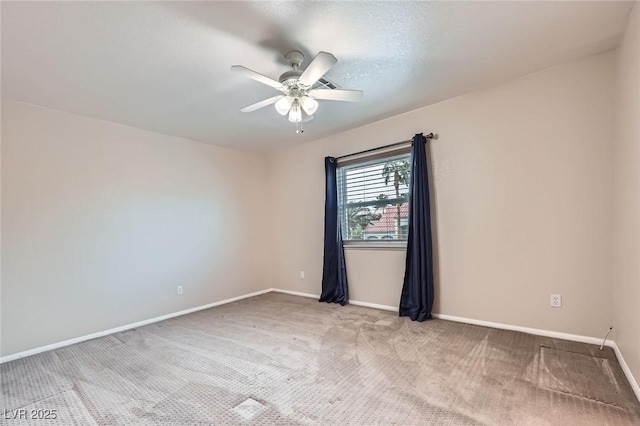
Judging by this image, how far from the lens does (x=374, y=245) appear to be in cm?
371

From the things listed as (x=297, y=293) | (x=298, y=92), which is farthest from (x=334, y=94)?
(x=297, y=293)

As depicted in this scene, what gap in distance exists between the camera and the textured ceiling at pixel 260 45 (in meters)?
1.71

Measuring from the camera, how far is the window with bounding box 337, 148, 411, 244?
11.5 feet

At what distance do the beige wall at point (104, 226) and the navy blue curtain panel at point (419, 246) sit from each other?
2582mm

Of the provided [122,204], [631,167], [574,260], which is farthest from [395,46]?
[122,204]

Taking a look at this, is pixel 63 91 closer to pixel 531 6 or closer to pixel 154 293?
pixel 154 293

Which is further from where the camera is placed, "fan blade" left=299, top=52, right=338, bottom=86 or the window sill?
the window sill

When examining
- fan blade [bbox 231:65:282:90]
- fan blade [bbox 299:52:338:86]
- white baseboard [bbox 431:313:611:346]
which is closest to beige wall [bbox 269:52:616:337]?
white baseboard [bbox 431:313:611:346]

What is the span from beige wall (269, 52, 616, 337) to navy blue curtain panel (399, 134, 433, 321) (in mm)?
143

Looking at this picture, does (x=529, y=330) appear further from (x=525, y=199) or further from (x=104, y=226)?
(x=104, y=226)

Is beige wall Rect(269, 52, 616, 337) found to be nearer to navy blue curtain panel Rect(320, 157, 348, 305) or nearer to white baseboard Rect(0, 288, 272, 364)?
navy blue curtain panel Rect(320, 157, 348, 305)

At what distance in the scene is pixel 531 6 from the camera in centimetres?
174

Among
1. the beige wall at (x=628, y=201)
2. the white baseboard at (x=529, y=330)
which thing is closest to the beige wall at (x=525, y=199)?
the white baseboard at (x=529, y=330)

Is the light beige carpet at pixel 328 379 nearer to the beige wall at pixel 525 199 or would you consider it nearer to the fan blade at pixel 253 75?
the beige wall at pixel 525 199
